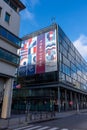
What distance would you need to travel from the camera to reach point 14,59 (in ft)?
90.0

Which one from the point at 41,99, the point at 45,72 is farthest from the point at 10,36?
the point at 41,99

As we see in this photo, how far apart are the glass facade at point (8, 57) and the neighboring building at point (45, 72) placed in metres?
21.0

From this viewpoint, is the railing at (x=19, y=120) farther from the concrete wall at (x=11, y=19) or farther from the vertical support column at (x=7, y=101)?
the concrete wall at (x=11, y=19)

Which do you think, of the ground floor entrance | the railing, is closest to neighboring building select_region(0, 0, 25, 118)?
the railing

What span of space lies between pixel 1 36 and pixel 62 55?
1213 inches

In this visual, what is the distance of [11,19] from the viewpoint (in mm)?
27984

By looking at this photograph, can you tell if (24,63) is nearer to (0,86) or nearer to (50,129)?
(0,86)

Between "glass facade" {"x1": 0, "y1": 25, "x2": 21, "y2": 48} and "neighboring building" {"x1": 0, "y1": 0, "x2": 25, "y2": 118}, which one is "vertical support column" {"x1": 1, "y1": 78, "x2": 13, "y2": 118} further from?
"glass facade" {"x1": 0, "y1": 25, "x2": 21, "y2": 48}

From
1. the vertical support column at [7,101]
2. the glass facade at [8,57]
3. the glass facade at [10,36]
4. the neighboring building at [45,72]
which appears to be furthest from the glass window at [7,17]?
the neighboring building at [45,72]

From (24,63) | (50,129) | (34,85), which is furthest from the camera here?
(24,63)

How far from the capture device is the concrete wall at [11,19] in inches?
1022

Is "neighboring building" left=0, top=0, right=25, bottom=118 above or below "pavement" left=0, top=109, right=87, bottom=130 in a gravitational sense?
above

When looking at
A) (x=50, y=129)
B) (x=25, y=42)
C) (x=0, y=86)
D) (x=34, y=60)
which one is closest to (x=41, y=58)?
(x=34, y=60)

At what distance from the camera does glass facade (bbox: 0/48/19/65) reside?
24491 millimetres
